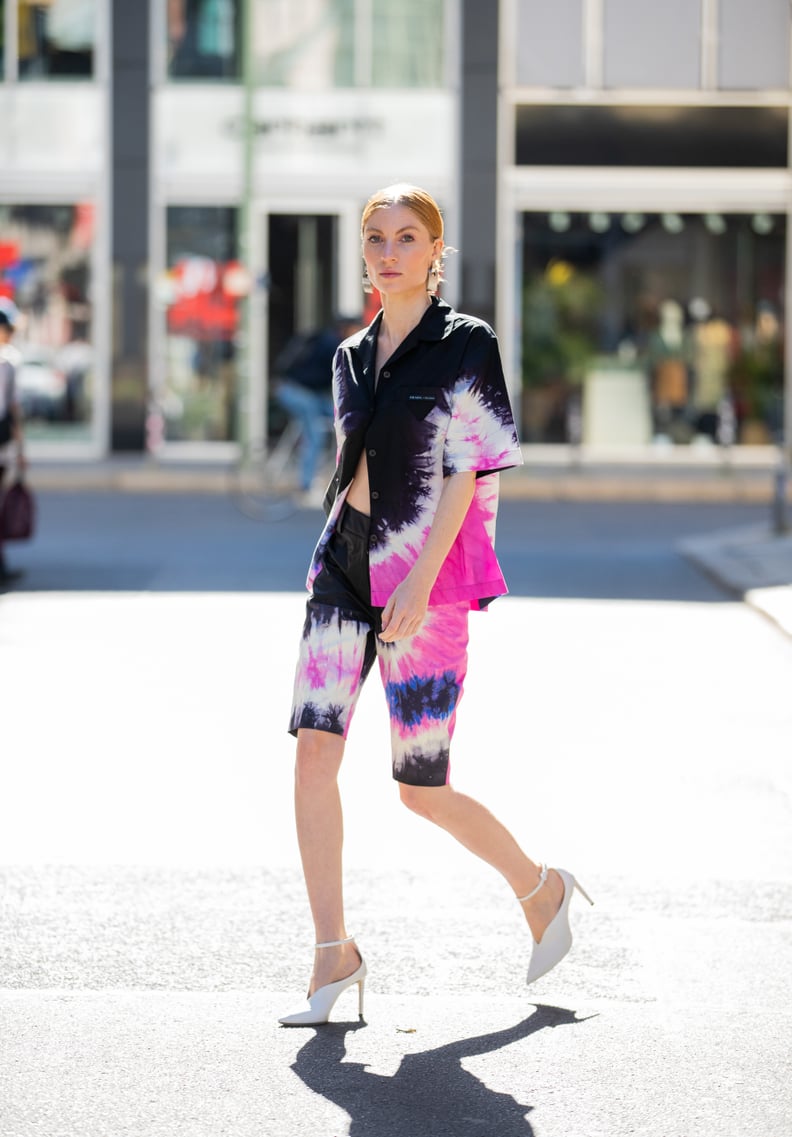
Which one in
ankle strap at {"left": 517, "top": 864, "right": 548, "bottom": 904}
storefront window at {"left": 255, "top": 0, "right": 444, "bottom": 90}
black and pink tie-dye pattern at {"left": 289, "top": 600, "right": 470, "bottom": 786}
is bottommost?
ankle strap at {"left": 517, "top": 864, "right": 548, "bottom": 904}

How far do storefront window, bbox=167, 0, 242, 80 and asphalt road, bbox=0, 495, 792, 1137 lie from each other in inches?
621

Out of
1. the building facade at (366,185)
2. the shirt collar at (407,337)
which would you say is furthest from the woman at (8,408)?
the building facade at (366,185)

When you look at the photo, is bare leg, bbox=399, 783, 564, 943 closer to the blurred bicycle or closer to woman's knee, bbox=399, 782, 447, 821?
woman's knee, bbox=399, 782, 447, 821

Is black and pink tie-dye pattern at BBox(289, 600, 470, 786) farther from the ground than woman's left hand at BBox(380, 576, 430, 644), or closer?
closer

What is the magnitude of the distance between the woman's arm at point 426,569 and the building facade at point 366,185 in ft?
70.8

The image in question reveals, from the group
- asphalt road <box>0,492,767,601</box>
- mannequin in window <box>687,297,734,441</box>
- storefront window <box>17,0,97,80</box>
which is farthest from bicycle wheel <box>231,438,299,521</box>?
storefront window <box>17,0,97,80</box>

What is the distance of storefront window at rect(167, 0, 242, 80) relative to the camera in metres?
26.0

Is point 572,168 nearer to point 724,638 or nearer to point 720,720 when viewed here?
point 724,638

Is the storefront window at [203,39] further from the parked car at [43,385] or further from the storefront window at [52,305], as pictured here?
the parked car at [43,385]

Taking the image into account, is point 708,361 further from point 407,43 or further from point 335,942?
point 335,942

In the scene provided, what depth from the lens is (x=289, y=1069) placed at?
166 inches

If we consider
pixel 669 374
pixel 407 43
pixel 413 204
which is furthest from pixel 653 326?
pixel 413 204

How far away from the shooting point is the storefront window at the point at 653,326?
26109 mm

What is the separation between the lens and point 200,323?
26.3 meters
